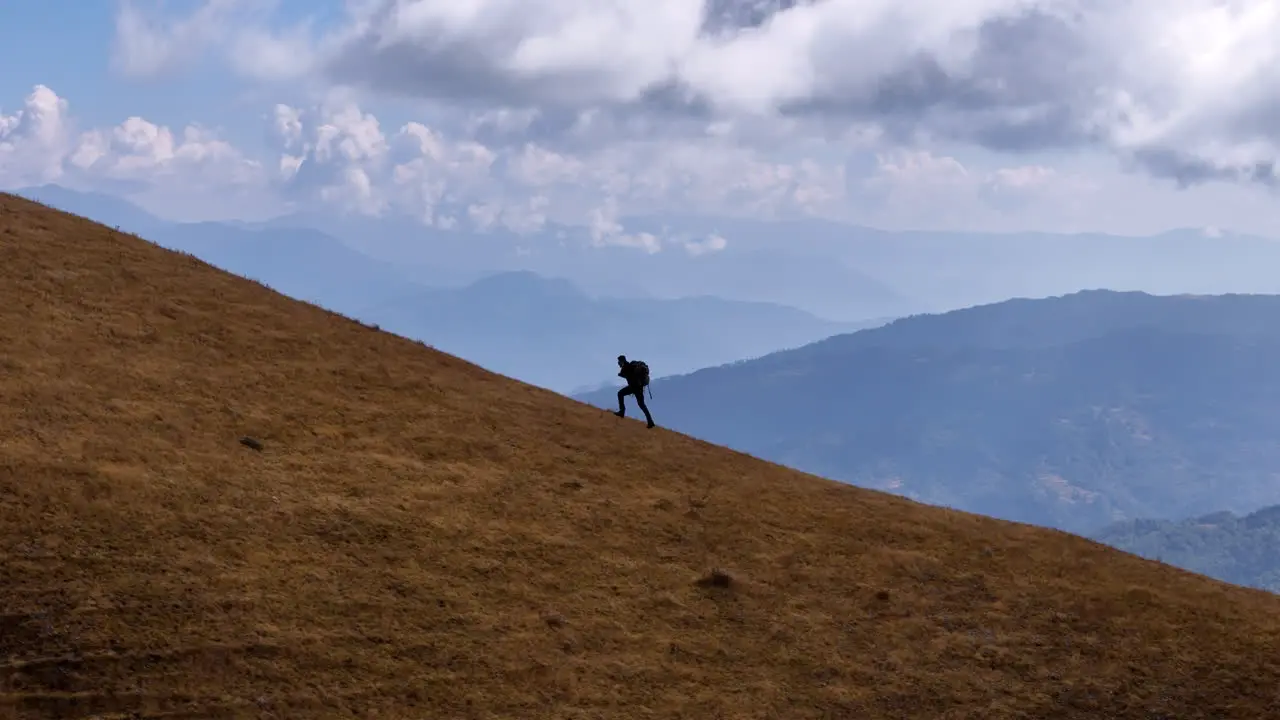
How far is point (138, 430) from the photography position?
1072 inches

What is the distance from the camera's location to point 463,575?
961 inches

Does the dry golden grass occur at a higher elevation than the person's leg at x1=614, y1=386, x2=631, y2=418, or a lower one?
lower

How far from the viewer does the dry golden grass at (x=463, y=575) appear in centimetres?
1992

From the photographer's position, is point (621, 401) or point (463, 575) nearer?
point (463, 575)

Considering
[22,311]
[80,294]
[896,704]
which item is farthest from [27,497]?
[896,704]

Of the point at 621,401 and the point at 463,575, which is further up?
the point at 621,401

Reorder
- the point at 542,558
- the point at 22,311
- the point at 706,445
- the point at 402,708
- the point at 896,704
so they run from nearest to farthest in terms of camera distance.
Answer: the point at 402,708
the point at 896,704
the point at 542,558
the point at 22,311
the point at 706,445

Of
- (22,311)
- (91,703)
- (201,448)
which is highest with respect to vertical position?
(22,311)

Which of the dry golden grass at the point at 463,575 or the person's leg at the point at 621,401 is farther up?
the person's leg at the point at 621,401

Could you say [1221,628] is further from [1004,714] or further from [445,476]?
[445,476]

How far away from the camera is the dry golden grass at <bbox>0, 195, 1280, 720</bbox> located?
1992 cm

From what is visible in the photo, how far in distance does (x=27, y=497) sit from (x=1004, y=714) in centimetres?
2117

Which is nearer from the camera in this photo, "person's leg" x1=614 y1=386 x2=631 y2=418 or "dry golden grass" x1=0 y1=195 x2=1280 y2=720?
"dry golden grass" x1=0 y1=195 x2=1280 y2=720

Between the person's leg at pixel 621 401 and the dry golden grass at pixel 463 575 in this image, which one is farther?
the person's leg at pixel 621 401
